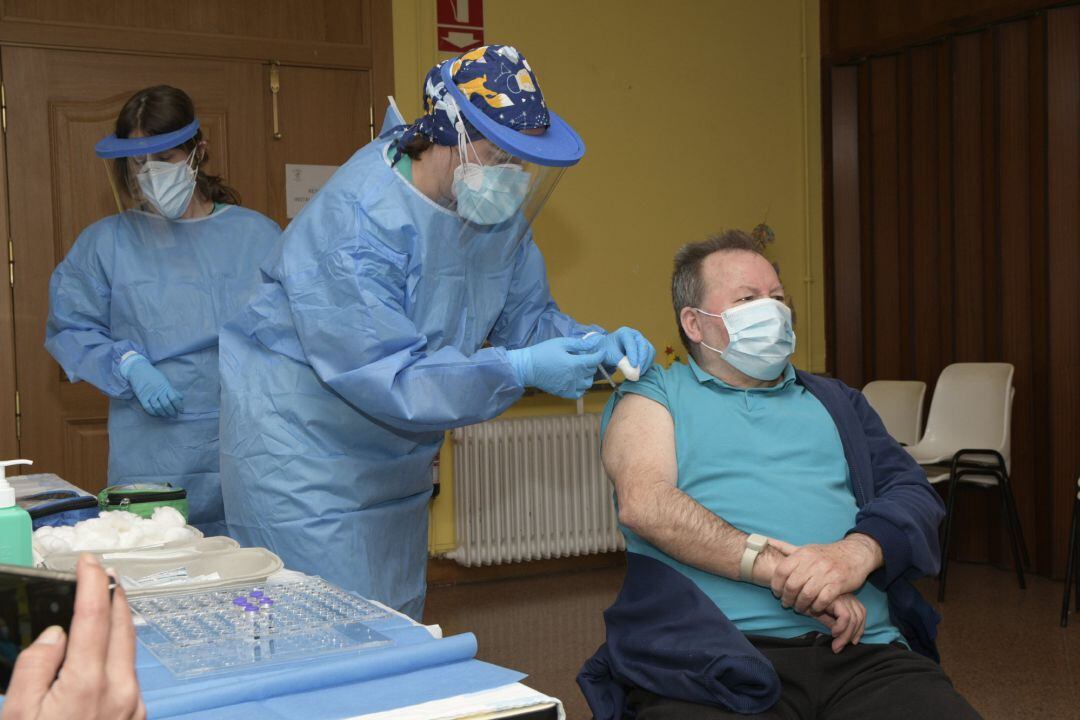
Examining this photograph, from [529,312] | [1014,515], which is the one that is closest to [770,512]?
[529,312]

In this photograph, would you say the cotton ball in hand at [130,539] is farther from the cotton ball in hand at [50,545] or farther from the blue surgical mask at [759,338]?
the blue surgical mask at [759,338]

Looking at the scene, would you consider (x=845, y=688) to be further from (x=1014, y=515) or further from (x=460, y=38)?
(x=460, y=38)

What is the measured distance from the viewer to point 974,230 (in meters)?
4.57

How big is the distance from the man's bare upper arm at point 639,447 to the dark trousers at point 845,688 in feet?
1.00

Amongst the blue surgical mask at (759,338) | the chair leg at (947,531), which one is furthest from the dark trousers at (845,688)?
the chair leg at (947,531)

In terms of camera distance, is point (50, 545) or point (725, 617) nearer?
point (50, 545)

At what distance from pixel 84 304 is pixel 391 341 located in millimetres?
1239

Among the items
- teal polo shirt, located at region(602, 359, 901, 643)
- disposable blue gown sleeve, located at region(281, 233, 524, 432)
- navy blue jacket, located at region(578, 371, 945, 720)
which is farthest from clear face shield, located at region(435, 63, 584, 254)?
navy blue jacket, located at region(578, 371, 945, 720)

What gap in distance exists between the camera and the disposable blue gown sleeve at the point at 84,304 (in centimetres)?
248

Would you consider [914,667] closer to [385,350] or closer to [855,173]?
[385,350]

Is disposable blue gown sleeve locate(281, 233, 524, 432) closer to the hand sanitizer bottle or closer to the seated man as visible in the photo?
the seated man

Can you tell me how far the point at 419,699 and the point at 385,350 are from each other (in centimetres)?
82

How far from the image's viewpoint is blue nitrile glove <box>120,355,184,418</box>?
233 centimetres

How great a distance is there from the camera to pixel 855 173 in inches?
200
